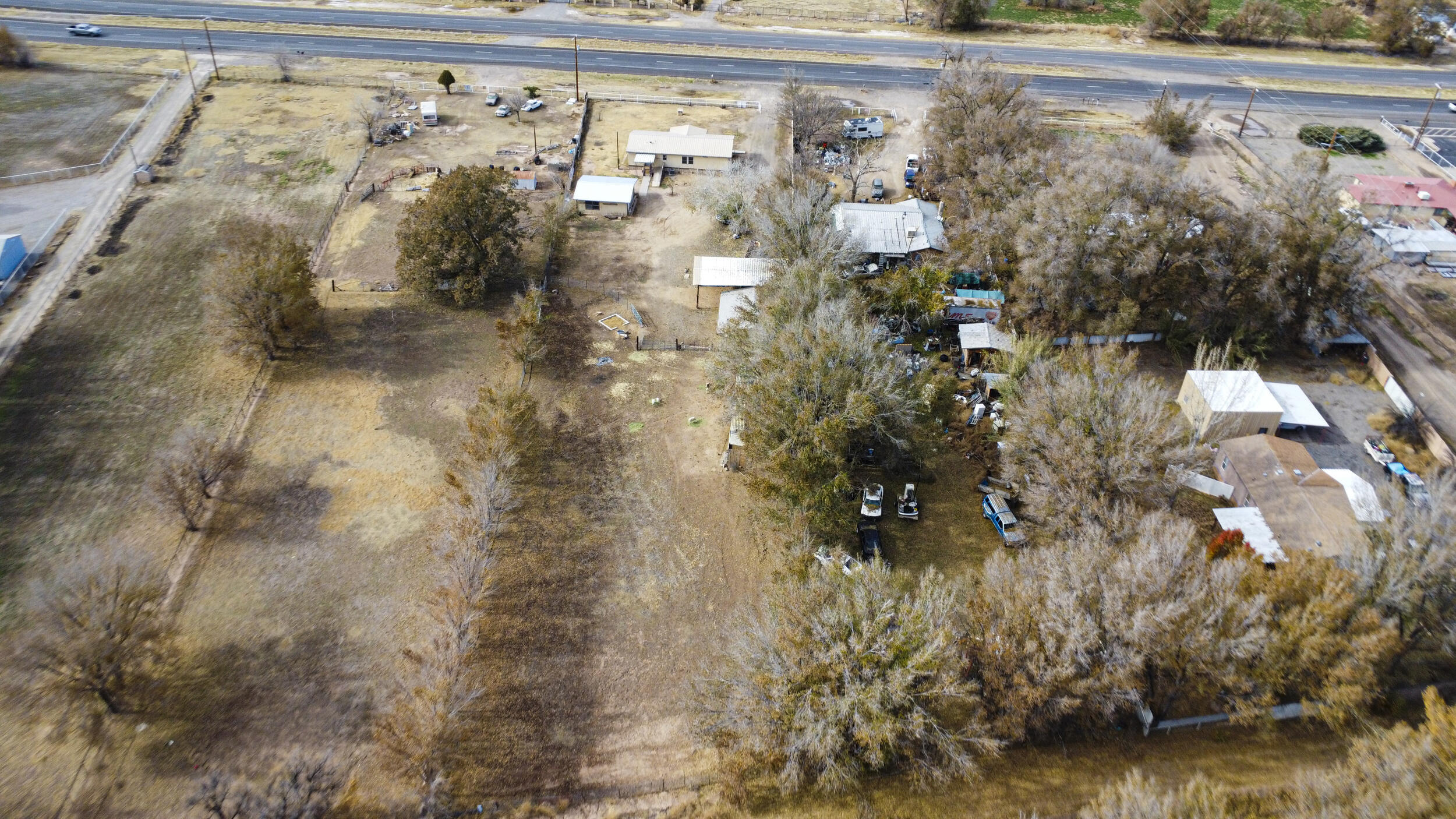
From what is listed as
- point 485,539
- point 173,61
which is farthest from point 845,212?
point 173,61

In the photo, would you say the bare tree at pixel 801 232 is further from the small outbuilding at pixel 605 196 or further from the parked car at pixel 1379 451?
the parked car at pixel 1379 451

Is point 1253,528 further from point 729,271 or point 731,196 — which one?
point 731,196

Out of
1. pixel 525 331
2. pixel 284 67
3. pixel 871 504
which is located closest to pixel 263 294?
pixel 525 331

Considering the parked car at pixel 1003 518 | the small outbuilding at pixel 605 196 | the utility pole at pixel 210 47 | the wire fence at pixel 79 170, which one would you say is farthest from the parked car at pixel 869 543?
the utility pole at pixel 210 47

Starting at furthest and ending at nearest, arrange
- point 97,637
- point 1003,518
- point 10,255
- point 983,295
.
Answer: point 983,295 → point 10,255 → point 1003,518 → point 97,637

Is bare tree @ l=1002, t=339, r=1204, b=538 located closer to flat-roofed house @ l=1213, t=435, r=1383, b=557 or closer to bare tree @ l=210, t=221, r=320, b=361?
flat-roofed house @ l=1213, t=435, r=1383, b=557
